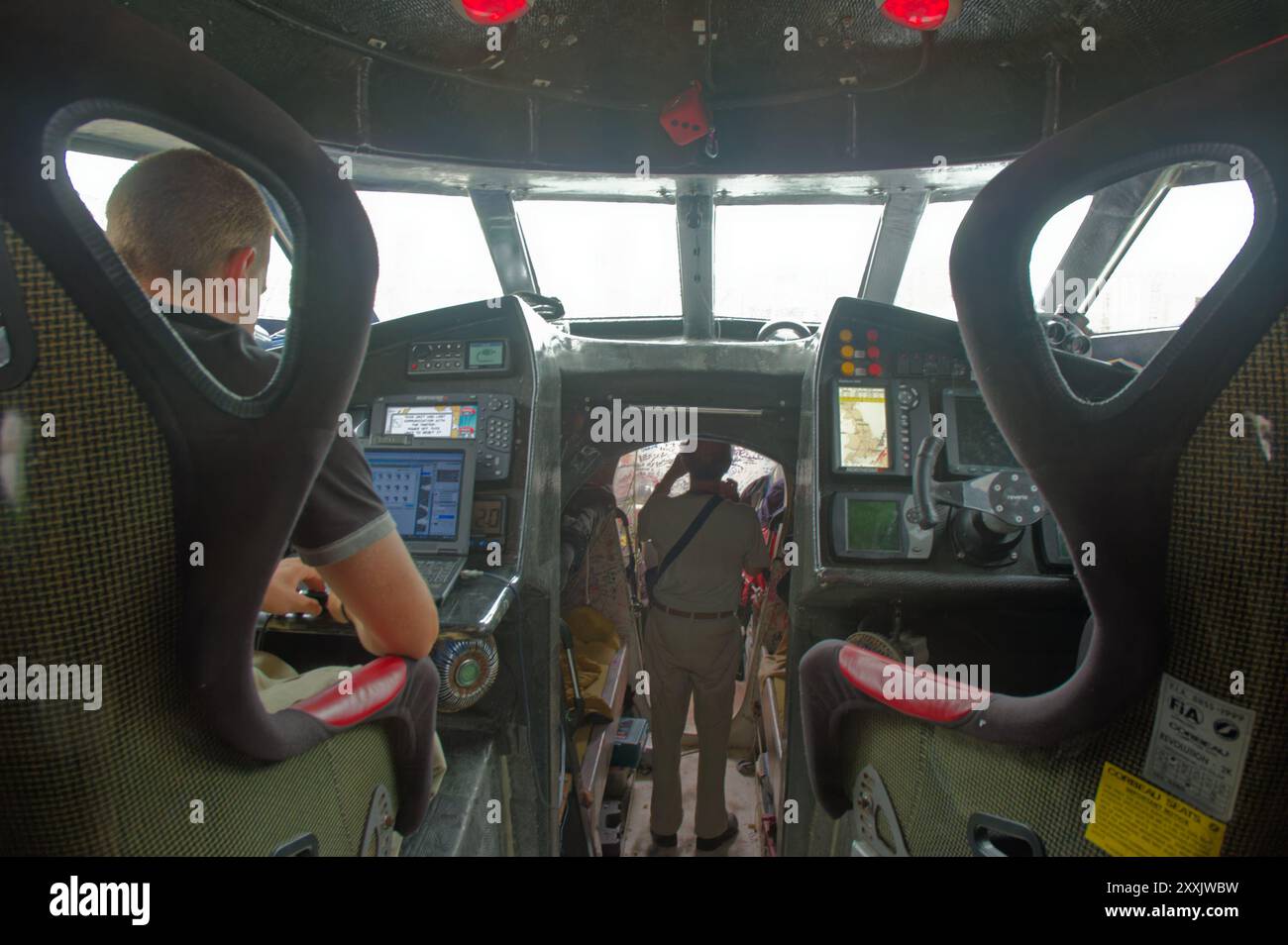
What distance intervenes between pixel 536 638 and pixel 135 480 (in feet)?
5.96

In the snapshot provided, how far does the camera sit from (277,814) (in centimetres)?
83

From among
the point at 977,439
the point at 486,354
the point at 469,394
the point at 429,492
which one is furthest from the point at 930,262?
the point at 429,492

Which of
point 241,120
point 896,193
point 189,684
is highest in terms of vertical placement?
point 896,193

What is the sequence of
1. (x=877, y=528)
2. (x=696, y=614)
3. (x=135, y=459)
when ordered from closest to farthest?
(x=135, y=459), (x=877, y=528), (x=696, y=614)

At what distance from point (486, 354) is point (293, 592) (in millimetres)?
1311

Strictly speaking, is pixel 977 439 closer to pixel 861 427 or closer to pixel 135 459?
pixel 861 427

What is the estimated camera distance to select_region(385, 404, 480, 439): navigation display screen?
243cm

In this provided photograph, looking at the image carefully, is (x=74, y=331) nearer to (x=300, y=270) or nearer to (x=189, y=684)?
(x=300, y=270)

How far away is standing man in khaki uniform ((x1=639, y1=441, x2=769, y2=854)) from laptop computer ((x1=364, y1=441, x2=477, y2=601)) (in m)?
1.15

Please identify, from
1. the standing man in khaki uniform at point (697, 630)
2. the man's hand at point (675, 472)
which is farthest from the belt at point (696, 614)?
the man's hand at point (675, 472)

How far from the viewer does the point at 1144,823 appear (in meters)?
0.71

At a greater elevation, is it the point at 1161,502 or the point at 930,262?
the point at 930,262

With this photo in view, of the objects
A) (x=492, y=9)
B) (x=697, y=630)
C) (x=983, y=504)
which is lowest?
(x=697, y=630)
